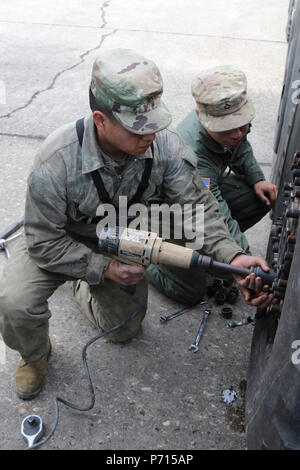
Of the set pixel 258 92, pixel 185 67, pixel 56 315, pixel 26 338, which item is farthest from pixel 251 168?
pixel 185 67

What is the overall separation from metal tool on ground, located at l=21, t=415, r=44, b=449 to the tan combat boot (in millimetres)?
143

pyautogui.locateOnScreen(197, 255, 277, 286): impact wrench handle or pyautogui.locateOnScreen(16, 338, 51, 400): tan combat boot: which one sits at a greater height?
pyautogui.locateOnScreen(197, 255, 277, 286): impact wrench handle

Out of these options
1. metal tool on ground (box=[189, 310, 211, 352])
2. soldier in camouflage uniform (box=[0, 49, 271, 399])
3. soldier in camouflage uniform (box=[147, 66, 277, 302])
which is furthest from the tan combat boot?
soldier in camouflage uniform (box=[147, 66, 277, 302])

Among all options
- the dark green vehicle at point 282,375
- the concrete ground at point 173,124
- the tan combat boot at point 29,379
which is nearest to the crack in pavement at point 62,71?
the concrete ground at point 173,124

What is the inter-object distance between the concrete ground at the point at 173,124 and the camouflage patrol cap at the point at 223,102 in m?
1.01

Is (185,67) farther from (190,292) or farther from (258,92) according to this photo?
(190,292)

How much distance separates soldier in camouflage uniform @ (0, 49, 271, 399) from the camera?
1900 millimetres

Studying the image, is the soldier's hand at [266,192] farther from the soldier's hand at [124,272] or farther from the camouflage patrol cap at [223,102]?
the soldier's hand at [124,272]

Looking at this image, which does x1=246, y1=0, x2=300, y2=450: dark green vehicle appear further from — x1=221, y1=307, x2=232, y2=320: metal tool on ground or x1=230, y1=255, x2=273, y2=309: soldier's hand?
x1=221, y1=307, x2=232, y2=320: metal tool on ground

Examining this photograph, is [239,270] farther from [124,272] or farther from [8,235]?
[8,235]

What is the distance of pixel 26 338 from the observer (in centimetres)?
217

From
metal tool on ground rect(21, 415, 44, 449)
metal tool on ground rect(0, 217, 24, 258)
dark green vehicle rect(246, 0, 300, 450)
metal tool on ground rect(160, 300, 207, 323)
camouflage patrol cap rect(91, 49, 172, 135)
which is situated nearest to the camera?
dark green vehicle rect(246, 0, 300, 450)

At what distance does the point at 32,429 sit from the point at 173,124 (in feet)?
11.3

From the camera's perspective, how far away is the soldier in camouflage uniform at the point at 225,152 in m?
2.58
